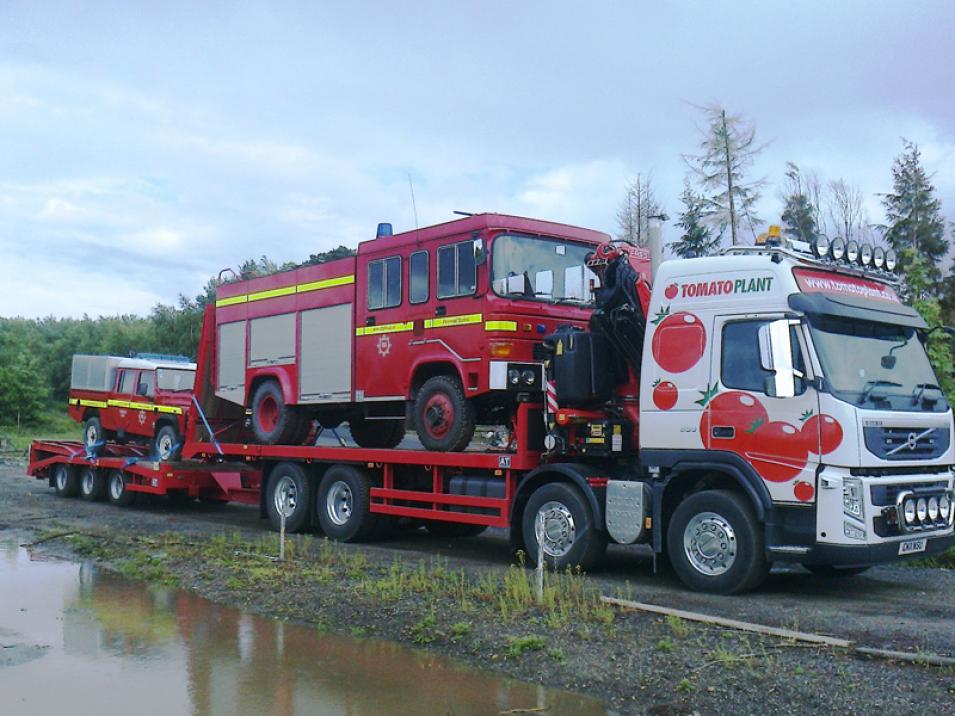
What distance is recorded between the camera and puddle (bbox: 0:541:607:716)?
636cm

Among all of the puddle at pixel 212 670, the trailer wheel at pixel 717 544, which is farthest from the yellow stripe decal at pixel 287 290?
the trailer wheel at pixel 717 544

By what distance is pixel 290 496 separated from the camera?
15094 millimetres

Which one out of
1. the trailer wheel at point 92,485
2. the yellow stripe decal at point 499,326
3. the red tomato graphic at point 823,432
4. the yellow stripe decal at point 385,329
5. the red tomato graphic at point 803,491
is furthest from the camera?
the trailer wheel at point 92,485

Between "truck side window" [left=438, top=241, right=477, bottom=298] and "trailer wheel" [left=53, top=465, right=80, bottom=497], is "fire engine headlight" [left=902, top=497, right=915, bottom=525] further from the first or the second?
"trailer wheel" [left=53, top=465, right=80, bottom=497]

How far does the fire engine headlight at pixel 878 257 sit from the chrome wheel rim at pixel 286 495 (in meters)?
8.71

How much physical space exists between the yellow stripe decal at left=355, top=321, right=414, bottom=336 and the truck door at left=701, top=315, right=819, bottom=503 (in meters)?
4.55

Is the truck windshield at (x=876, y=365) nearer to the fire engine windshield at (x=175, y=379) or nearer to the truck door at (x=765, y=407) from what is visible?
A: the truck door at (x=765, y=407)

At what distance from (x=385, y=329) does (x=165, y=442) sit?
8646 millimetres

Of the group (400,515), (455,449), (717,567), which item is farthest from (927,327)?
(400,515)

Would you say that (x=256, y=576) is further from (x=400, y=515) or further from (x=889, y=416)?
(x=889, y=416)

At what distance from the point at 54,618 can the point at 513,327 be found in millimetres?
5595

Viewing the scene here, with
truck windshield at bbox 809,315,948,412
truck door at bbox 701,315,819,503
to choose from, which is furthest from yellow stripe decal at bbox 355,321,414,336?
truck windshield at bbox 809,315,948,412

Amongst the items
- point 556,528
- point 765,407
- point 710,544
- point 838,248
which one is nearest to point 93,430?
point 556,528

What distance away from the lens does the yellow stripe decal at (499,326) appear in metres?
11.5
